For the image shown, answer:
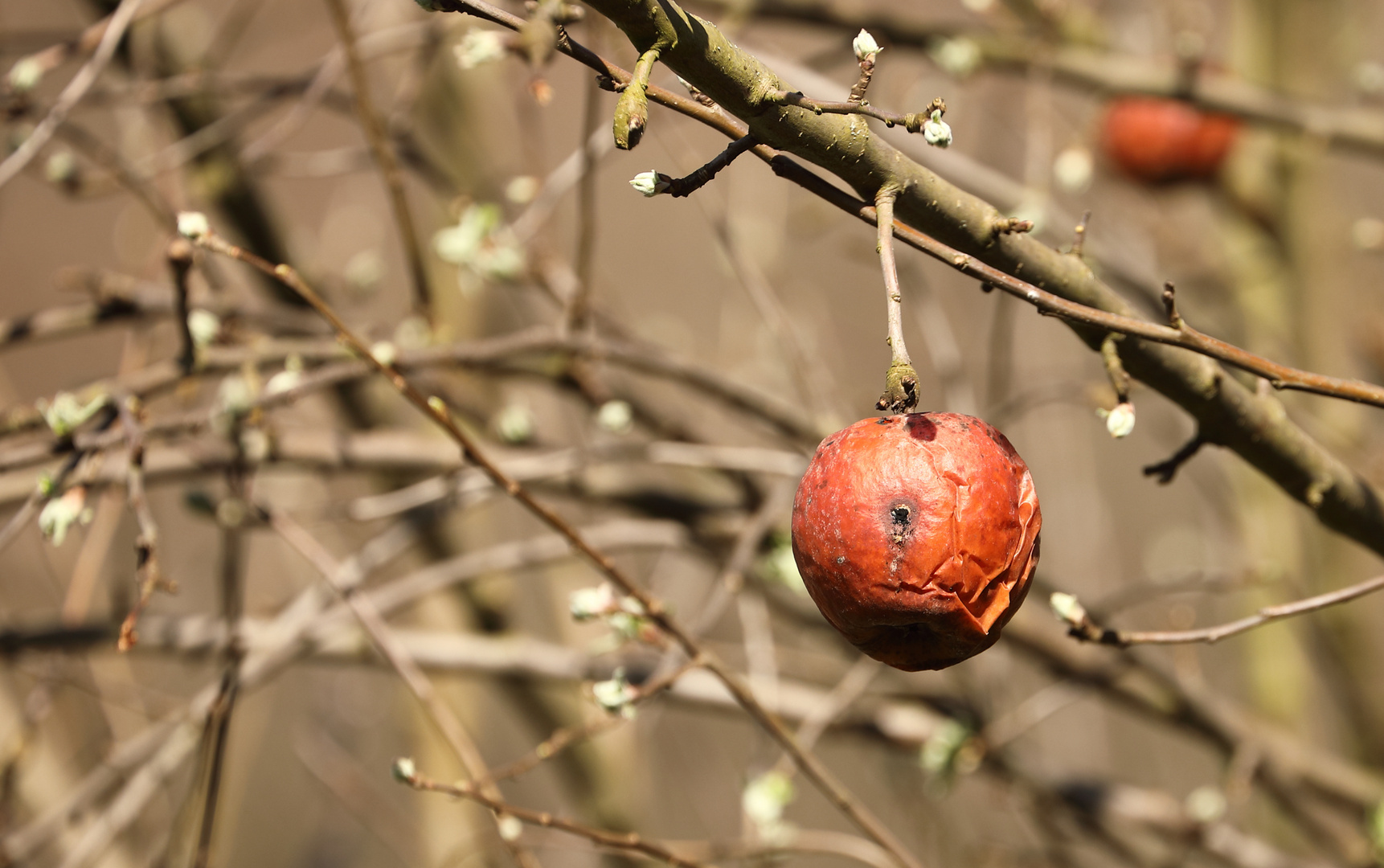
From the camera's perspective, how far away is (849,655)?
2.47 meters

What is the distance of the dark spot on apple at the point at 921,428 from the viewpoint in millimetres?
882

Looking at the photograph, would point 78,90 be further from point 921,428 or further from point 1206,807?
point 1206,807

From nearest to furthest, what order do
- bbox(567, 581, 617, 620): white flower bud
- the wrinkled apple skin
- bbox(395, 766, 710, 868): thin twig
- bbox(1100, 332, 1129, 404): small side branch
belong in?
the wrinkled apple skin, bbox(1100, 332, 1129, 404): small side branch, bbox(395, 766, 710, 868): thin twig, bbox(567, 581, 617, 620): white flower bud

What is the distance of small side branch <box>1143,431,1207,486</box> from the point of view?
3.53 feet

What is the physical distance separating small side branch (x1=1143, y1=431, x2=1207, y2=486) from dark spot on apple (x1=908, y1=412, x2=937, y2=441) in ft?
1.09

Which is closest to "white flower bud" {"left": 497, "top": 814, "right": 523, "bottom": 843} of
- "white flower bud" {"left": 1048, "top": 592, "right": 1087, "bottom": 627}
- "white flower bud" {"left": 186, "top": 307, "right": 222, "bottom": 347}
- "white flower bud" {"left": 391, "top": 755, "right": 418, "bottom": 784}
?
"white flower bud" {"left": 391, "top": 755, "right": 418, "bottom": 784}

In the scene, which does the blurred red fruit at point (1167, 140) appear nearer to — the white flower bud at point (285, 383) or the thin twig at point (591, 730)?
the thin twig at point (591, 730)

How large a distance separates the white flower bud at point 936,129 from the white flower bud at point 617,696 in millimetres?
712

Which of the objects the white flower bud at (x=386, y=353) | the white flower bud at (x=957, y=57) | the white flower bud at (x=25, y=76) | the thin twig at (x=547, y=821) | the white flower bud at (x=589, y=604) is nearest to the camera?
the thin twig at (x=547, y=821)

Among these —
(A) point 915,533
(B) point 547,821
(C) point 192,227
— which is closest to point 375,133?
(C) point 192,227

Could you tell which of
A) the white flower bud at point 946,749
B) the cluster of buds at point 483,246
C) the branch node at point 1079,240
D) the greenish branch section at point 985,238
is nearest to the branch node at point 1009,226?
the greenish branch section at point 985,238

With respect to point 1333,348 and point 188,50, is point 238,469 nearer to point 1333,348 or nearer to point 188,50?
point 188,50

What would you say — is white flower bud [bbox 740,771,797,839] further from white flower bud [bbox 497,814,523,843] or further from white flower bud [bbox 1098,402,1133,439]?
white flower bud [bbox 1098,402,1133,439]

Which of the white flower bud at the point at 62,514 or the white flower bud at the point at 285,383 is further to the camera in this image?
the white flower bud at the point at 285,383
